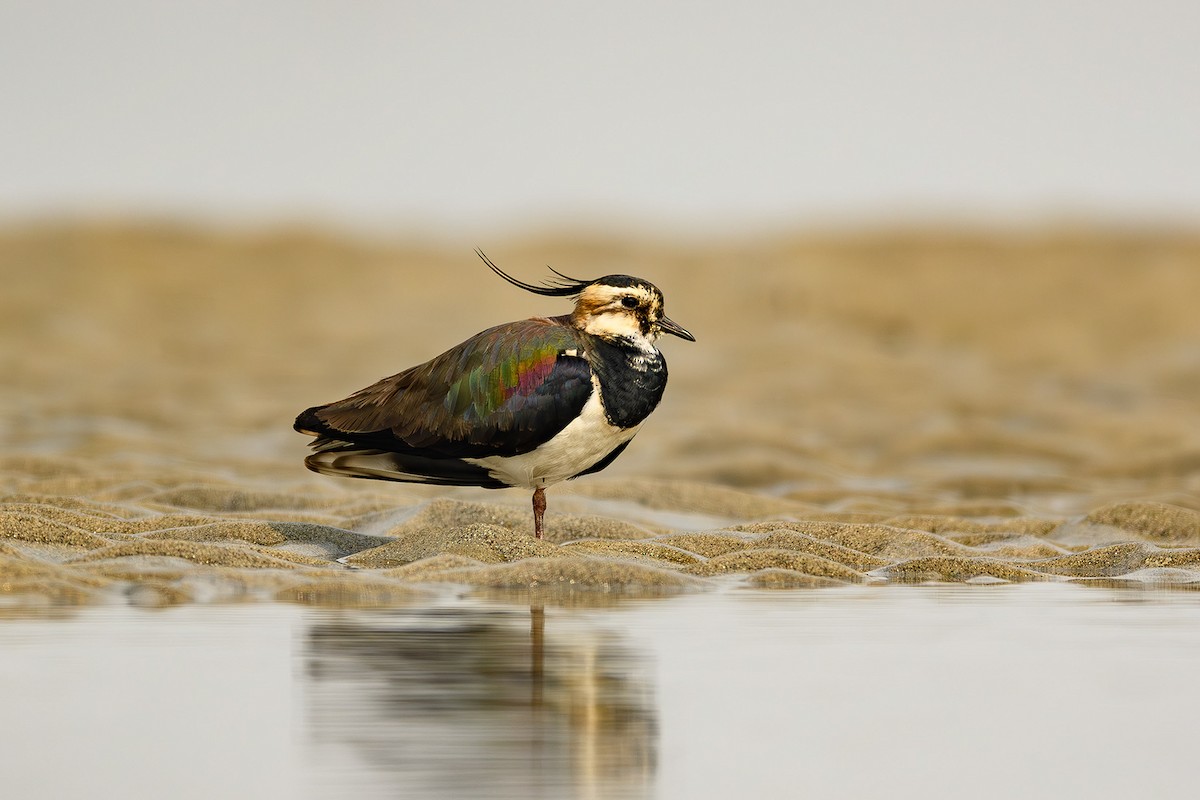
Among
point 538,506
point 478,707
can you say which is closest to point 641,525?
point 538,506

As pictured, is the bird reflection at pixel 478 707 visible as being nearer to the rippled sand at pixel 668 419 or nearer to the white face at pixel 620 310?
the rippled sand at pixel 668 419

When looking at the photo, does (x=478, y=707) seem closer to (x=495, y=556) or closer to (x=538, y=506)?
(x=495, y=556)

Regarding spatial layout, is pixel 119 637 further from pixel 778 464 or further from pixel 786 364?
pixel 786 364

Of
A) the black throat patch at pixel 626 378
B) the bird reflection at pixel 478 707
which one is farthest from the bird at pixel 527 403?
the bird reflection at pixel 478 707

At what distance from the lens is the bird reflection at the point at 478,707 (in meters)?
4.19

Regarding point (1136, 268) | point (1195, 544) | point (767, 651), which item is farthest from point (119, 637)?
point (1136, 268)

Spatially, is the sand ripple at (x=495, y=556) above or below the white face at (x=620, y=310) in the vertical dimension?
below

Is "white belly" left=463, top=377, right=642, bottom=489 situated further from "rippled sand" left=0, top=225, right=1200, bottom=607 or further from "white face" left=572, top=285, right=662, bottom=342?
"white face" left=572, top=285, right=662, bottom=342

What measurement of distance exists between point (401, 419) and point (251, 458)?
9.11 meters

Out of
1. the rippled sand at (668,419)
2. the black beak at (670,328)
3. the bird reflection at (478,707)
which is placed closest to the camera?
the bird reflection at (478,707)

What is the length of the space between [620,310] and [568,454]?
0.90m

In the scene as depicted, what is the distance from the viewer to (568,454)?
354 inches

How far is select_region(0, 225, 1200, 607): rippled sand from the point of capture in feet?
28.7

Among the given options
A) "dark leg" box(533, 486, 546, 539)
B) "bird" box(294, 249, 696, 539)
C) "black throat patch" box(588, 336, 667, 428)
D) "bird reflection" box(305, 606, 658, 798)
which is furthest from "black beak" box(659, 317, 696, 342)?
"bird reflection" box(305, 606, 658, 798)
